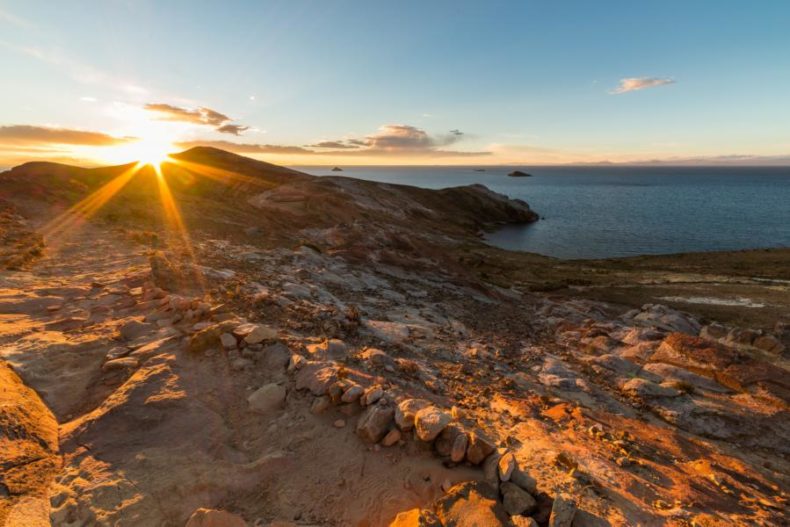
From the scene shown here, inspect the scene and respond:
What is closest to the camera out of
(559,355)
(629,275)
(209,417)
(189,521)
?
(189,521)

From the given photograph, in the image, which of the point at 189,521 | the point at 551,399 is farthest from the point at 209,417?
the point at 551,399

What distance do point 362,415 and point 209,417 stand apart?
11.2 feet

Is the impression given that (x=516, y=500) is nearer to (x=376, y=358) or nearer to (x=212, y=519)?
(x=212, y=519)

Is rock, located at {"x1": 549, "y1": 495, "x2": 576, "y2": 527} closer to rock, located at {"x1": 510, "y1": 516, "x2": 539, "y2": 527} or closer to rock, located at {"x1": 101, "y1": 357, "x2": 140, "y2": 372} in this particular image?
rock, located at {"x1": 510, "y1": 516, "x2": 539, "y2": 527}

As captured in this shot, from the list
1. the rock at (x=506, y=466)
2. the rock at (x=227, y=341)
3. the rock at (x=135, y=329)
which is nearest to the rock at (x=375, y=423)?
the rock at (x=506, y=466)

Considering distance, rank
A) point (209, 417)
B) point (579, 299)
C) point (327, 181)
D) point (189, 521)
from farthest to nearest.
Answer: point (327, 181) < point (579, 299) < point (209, 417) < point (189, 521)

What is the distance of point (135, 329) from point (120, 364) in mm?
2066

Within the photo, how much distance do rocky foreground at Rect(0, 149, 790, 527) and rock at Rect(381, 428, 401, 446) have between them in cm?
4

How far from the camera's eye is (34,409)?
7246mm

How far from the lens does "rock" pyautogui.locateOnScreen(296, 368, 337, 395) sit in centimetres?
882

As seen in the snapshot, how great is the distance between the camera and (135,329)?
1084 centimetres

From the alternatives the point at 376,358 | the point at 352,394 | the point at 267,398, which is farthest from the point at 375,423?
the point at 376,358

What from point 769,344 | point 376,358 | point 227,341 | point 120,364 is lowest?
point 769,344

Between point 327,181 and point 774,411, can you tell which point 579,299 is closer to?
point 774,411
